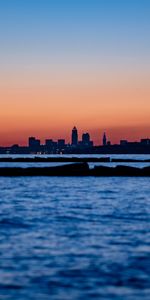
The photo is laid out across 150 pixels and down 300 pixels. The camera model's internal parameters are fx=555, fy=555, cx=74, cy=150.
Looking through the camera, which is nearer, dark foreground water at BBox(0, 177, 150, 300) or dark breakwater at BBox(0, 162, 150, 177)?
dark foreground water at BBox(0, 177, 150, 300)

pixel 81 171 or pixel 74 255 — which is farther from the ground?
pixel 81 171

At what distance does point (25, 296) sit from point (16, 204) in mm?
23418

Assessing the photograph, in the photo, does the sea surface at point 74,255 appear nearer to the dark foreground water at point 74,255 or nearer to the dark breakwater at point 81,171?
the dark foreground water at point 74,255

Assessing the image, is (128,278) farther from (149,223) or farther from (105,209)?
(105,209)

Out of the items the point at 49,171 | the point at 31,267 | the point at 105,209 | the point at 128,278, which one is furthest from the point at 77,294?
the point at 49,171

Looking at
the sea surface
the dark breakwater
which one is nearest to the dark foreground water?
the sea surface

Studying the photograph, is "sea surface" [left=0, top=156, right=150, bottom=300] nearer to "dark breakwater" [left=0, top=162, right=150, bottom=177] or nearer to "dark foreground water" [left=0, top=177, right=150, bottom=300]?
"dark foreground water" [left=0, top=177, right=150, bottom=300]

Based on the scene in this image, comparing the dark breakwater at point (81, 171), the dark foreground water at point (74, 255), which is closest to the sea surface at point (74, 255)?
the dark foreground water at point (74, 255)

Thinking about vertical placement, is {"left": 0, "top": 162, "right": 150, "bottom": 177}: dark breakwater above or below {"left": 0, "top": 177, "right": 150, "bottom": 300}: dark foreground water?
above

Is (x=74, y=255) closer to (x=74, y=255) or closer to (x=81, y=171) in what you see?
(x=74, y=255)

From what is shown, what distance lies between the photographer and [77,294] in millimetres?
11266

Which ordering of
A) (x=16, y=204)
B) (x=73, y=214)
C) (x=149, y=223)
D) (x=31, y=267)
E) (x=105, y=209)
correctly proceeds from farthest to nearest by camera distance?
(x=16, y=204) → (x=105, y=209) → (x=73, y=214) → (x=149, y=223) → (x=31, y=267)

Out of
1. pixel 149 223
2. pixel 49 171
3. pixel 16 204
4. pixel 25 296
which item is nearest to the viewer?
pixel 25 296

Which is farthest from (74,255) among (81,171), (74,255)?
(81,171)
